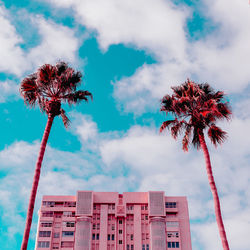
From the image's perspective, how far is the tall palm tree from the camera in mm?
30984

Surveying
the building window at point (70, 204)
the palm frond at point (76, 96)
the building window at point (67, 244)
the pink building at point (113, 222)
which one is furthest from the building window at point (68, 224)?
the palm frond at point (76, 96)

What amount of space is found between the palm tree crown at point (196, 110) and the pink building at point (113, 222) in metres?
68.4

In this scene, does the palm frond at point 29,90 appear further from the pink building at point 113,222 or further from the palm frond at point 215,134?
the pink building at point 113,222

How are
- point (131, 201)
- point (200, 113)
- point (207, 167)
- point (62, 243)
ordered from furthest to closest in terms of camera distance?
point (131, 201)
point (62, 243)
point (200, 113)
point (207, 167)

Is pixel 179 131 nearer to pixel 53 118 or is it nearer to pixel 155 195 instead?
pixel 53 118

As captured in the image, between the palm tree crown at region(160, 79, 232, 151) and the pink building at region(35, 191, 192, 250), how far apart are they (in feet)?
224

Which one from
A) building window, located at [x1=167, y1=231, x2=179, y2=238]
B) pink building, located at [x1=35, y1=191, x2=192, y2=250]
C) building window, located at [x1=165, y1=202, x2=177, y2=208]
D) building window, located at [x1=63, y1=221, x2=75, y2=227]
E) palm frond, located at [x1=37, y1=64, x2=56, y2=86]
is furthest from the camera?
building window, located at [x1=165, y1=202, x2=177, y2=208]

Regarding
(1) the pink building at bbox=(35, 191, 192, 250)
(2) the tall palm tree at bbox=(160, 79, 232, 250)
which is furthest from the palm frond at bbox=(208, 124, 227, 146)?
(1) the pink building at bbox=(35, 191, 192, 250)

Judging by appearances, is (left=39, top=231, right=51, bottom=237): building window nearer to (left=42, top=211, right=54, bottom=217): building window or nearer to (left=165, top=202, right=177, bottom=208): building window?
(left=42, top=211, right=54, bottom=217): building window

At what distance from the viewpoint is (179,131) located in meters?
32.0

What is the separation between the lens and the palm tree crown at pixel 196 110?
31062 mm

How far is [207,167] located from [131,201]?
2920 inches

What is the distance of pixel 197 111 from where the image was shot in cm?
3186

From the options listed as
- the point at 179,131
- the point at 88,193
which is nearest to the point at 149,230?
the point at 88,193
